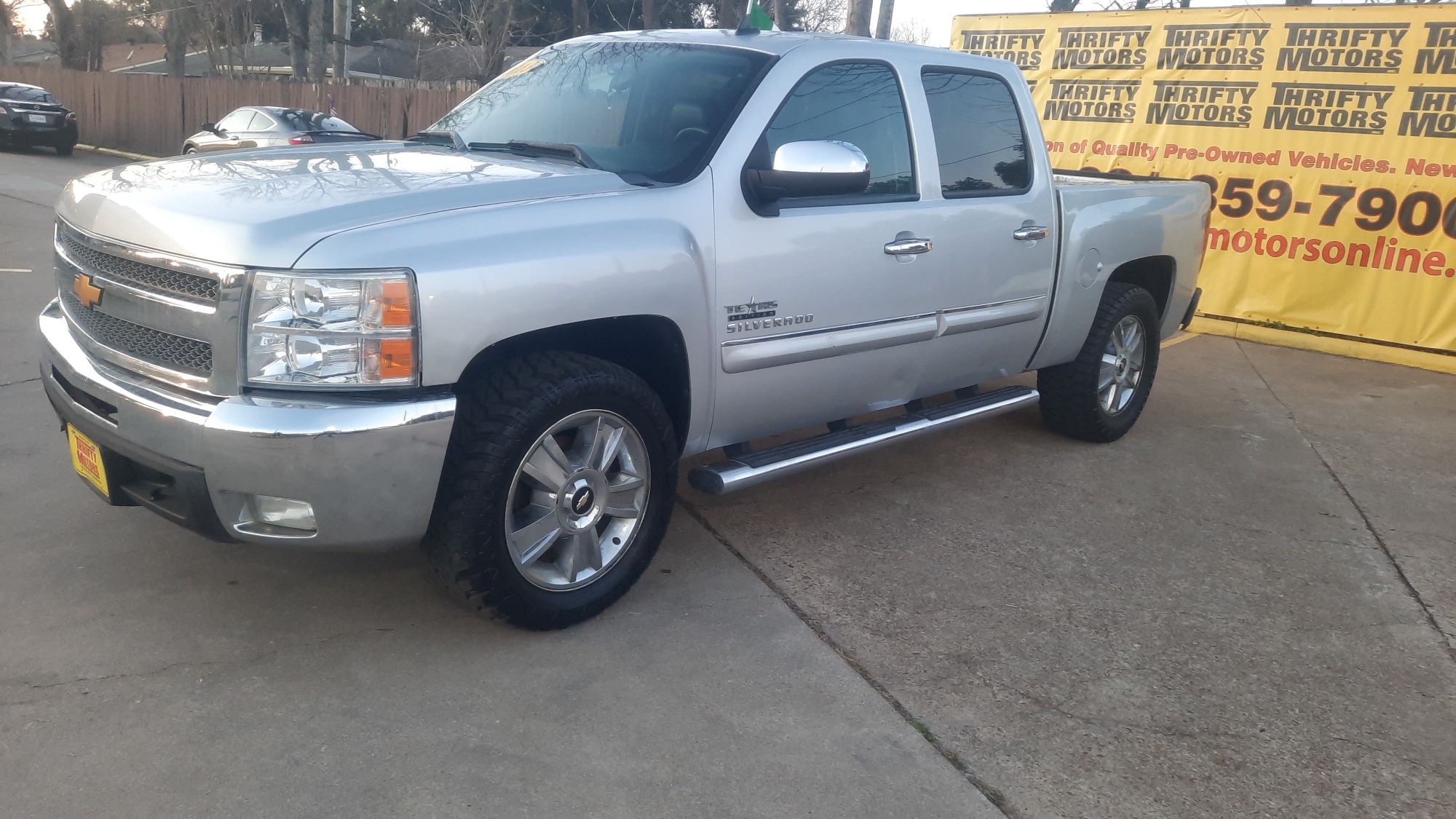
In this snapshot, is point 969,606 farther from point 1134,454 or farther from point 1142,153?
point 1142,153

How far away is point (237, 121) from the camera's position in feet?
62.8

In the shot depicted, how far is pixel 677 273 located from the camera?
11.6 ft

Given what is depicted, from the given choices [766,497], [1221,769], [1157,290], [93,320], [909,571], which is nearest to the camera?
[1221,769]

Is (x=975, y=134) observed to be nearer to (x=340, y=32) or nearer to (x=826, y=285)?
(x=826, y=285)

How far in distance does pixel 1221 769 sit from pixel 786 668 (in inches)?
48.9

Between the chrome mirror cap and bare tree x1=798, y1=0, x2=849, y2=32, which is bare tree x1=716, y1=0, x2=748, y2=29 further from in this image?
the chrome mirror cap

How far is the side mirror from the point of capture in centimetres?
368

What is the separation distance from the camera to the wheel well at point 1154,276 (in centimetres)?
616

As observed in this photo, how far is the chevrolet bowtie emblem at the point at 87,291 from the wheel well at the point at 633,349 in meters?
1.12

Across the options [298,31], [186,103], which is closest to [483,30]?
[186,103]

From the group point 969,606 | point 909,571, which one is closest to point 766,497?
point 909,571

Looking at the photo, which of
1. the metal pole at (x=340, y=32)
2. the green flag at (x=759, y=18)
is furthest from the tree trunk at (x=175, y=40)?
the green flag at (x=759, y=18)

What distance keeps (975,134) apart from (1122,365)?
187cm

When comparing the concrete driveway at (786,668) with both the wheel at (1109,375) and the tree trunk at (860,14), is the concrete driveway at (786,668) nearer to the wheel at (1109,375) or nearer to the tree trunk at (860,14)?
the wheel at (1109,375)
